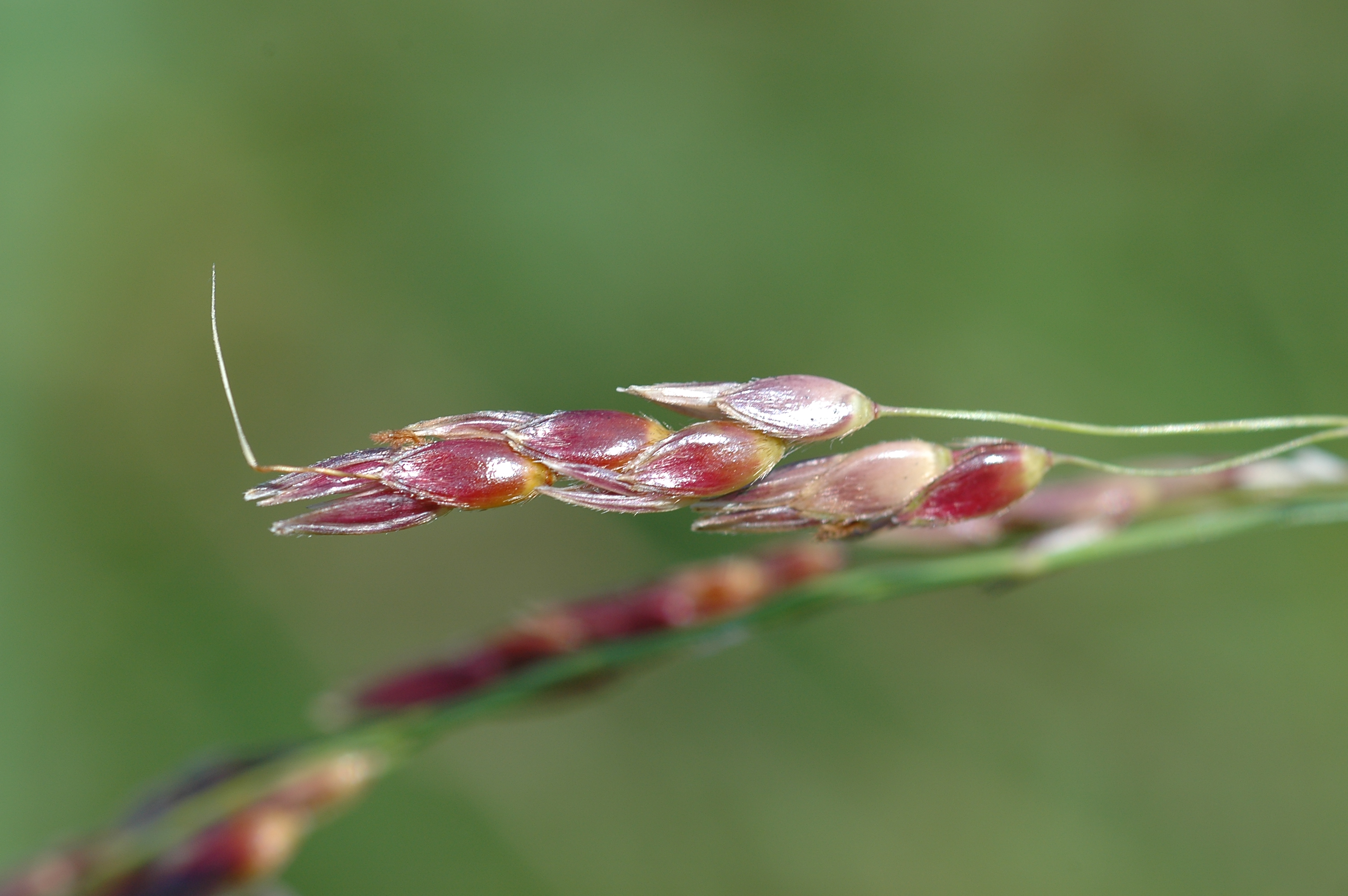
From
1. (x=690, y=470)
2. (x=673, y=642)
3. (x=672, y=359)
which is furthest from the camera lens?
(x=672, y=359)

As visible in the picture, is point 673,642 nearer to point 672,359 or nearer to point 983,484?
point 983,484

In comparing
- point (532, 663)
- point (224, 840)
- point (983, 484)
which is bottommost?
point (224, 840)

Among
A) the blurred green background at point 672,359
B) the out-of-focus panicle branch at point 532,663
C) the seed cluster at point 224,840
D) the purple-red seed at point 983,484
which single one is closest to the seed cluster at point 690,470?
the purple-red seed at point 983,484

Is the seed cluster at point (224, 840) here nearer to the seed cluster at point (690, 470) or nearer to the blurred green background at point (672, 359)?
the seed cluster at point (690, 470)

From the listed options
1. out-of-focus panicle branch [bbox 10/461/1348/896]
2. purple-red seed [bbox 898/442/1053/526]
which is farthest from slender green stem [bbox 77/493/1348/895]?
purple-red seed [bbox 898/442/1053/526]

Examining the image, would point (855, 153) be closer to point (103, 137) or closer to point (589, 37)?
point (589, 37)

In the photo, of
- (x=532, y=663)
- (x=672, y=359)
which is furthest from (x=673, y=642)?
(x=672, y=359)
